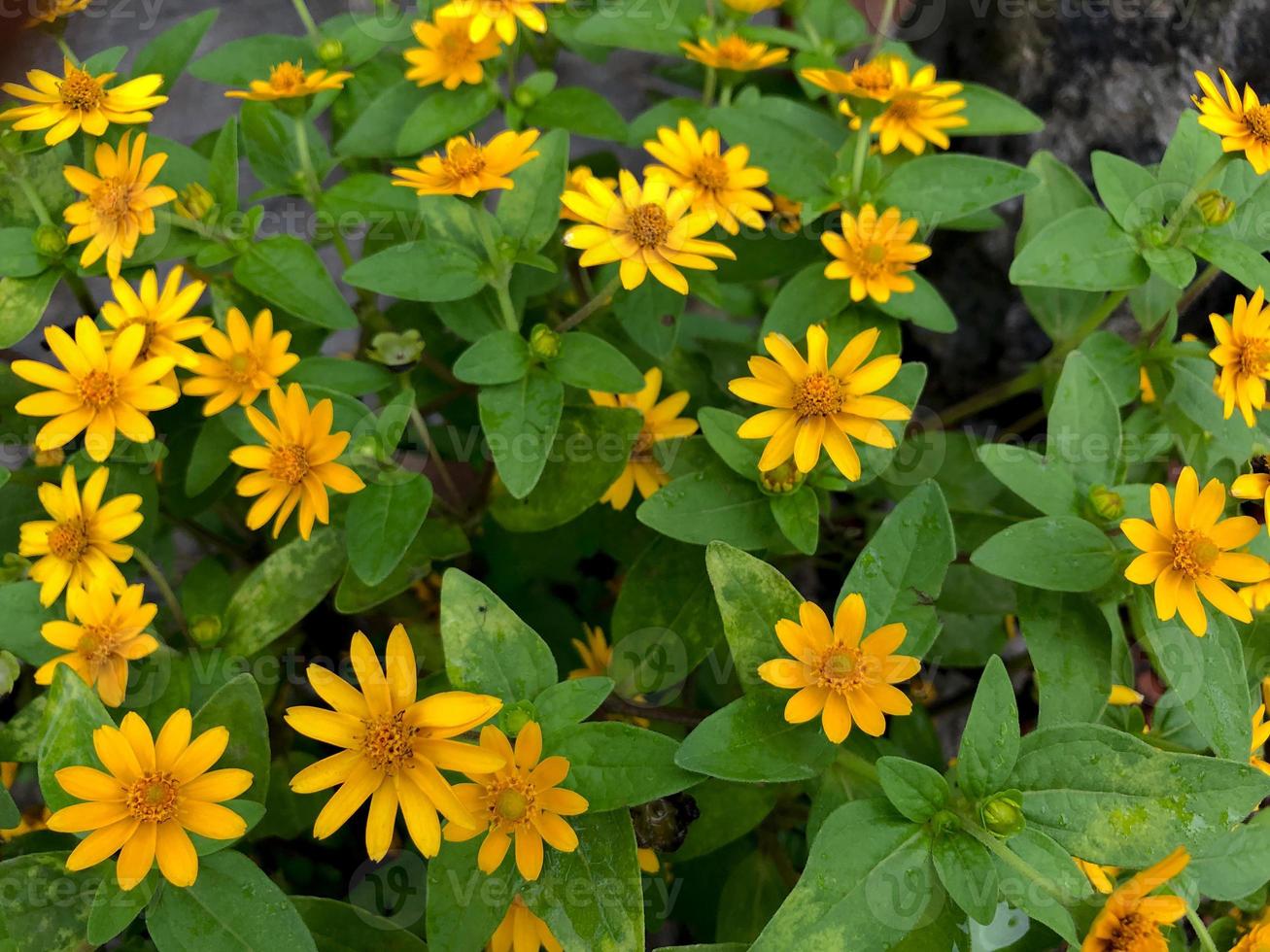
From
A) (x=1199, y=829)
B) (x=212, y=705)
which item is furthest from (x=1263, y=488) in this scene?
(x=212, y=705)

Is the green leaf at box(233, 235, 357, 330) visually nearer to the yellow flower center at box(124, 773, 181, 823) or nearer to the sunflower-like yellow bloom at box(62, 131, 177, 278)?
the sunflower-like yellow bloom at box(62, 131, 177, 278)

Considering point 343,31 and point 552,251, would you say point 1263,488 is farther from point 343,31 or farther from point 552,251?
point 343,31

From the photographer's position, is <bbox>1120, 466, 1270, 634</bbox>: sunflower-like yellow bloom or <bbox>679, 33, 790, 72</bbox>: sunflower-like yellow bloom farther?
<bbox>679, 33, 790, 72</bbox>: sunflower-like yellow bloom

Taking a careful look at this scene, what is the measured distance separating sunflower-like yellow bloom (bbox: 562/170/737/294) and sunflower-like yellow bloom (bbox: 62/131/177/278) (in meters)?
0.63

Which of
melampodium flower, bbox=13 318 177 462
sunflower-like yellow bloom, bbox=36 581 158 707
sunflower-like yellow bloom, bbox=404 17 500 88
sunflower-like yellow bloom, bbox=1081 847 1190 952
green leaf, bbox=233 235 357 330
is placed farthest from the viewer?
sunflower-like yellow bloom, bbox=404 17 500 88

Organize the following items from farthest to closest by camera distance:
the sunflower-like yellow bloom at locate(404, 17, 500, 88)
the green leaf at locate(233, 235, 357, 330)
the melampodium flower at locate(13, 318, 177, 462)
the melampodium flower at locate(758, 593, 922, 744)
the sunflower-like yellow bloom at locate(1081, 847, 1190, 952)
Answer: the sunflower-like yellow bloom at locate(404, 17, 500, 88) → the green leaf at locate(233, 235, 357, 330) → the melampodium flower at locate(13, 318, 177, 462) → the melampodium flower at locate(758, 593, 922, 744) → the sunflower-like yellow bloom at locate(1081, 847, 1190, 952)

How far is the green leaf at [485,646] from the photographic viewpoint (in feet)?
3.95

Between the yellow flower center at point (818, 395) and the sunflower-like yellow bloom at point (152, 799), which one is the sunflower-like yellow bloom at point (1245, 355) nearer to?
the yellow flower center at point (818, 395)

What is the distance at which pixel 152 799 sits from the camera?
106cm

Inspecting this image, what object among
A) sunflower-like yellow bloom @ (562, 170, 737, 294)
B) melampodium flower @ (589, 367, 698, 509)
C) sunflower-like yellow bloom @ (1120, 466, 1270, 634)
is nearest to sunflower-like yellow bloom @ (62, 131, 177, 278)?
sunflower-like yellow bloom @ (562, 170, 737, 294)

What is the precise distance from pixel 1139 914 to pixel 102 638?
130 cm

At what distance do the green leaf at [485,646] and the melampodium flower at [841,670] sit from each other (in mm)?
302

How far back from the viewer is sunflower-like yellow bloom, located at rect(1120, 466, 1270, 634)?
1217 mm

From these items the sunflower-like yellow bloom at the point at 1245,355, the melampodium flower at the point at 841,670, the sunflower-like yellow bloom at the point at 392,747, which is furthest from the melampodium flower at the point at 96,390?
the sunflower-like yellow bloom at the point at 1245,355
